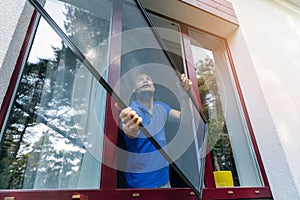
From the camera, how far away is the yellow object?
4.21 feet

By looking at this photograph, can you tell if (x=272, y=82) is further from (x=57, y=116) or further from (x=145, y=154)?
(x=57, y=116)

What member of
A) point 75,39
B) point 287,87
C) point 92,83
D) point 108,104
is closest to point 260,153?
point 287,87

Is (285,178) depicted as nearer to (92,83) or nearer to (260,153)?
(260,153)

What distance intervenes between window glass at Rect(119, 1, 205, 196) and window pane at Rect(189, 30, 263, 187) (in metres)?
0.28

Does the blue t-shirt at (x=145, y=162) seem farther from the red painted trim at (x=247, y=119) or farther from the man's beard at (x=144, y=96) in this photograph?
the red painted trim at (x=247, y=119)

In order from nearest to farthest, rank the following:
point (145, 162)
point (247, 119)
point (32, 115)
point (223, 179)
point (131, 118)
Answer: point (131, 118), point (32, 115), point (145, 162), point (223, 179), point (247, 119)

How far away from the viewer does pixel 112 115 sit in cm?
104

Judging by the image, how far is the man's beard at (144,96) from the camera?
46.0 inches

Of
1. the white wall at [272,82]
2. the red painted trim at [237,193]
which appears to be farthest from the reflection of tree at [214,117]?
the white wall at [272,82]

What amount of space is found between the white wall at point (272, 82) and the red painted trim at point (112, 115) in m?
1.10

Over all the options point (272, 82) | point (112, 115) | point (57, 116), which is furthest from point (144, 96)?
point (272, 82)

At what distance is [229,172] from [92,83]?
1.10m

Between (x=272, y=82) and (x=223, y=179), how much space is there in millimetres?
900

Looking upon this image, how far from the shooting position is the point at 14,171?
751mm
